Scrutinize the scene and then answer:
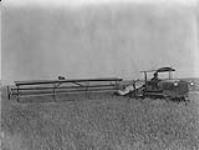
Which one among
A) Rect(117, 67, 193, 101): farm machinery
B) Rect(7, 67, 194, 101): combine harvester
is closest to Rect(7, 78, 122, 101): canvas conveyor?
Rect(7, 67, 194, 101): combine harvester

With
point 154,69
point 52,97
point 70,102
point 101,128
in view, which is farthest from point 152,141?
point 52,97

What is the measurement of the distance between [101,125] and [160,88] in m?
0.94

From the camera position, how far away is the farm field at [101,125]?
1.22m

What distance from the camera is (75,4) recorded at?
1933 mm

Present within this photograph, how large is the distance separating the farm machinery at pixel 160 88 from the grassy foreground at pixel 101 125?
0.23 m

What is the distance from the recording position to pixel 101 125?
4.72 feet

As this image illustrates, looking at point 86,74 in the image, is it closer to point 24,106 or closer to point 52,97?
point 52,97

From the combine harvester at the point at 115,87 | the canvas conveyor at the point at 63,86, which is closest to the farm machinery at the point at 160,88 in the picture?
the combine harvester at the point at 115,87

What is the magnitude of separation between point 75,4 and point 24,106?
0.78m

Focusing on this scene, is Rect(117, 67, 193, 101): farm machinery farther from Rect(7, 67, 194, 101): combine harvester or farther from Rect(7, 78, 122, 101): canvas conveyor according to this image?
Rect(7, 78, 122, 101): canvas conveyor

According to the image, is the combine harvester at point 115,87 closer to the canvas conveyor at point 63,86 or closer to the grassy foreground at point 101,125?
the canvas conveyor at point 63,86

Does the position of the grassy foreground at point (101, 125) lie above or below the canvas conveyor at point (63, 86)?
below

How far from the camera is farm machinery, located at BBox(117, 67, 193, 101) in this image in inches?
82.5

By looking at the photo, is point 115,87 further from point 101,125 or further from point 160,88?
point 101,125
